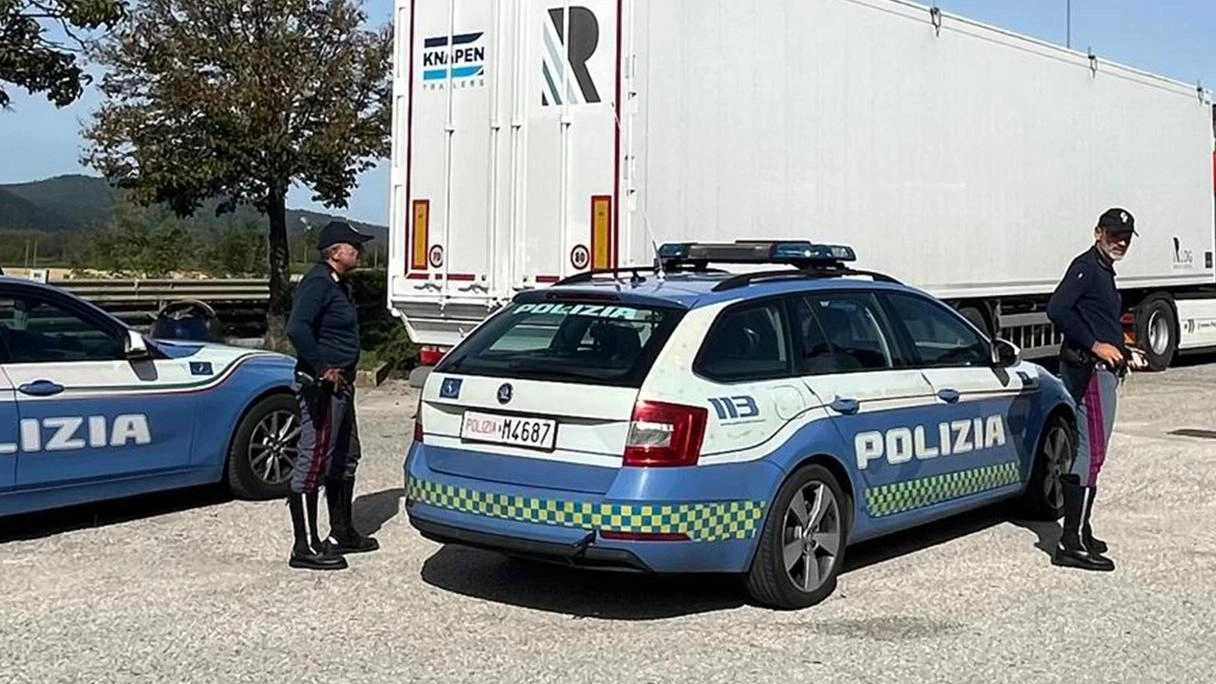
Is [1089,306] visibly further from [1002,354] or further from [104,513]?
[104,513]

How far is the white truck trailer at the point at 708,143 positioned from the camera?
11.3m

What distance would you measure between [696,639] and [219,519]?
12.1 ft

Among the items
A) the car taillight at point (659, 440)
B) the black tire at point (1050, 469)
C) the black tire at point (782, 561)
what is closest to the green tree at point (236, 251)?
the black tire at point (1050, 469)

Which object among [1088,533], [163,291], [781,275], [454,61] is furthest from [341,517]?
[163,291]

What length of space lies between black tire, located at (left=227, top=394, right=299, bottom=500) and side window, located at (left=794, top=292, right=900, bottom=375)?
3.70 meters

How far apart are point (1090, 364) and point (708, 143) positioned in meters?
5.04

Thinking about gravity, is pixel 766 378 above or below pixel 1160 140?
below

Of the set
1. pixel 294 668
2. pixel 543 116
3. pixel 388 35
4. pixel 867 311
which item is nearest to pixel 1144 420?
pixel 543 116

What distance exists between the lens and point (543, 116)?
1152 centimetres

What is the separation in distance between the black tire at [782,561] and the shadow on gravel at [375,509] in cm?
279

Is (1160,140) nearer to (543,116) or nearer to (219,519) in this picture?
(543,116)

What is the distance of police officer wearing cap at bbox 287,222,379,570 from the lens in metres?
7.33

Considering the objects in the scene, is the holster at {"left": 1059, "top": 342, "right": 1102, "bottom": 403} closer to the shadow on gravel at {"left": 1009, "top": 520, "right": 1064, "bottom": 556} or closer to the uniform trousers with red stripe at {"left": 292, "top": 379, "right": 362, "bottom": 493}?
the shadow on gravel at {"left": 1009, "top": 520, "right": 1064, "bottom": 556}

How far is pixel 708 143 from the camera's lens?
11.9 m
